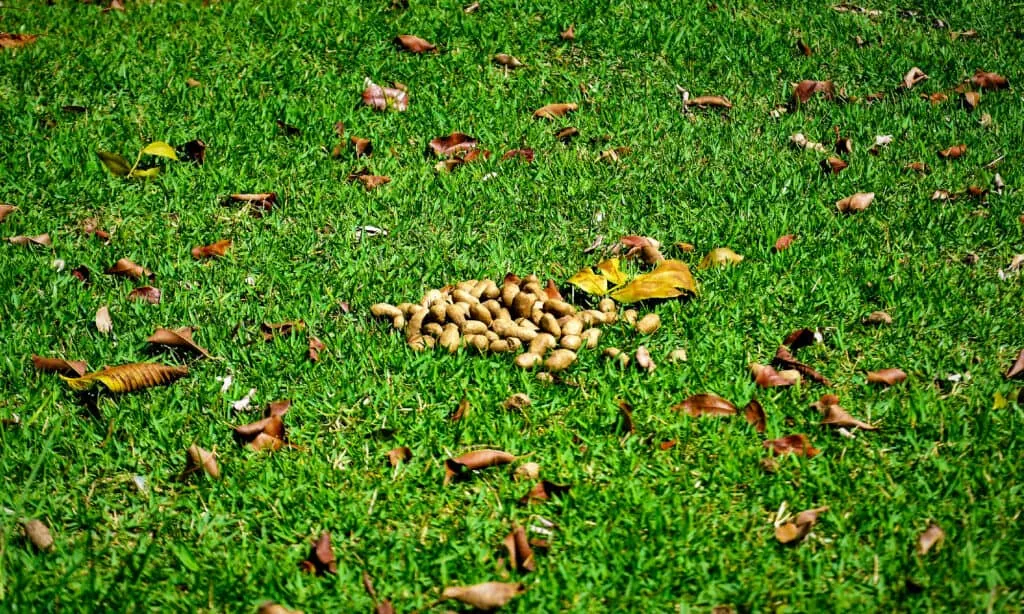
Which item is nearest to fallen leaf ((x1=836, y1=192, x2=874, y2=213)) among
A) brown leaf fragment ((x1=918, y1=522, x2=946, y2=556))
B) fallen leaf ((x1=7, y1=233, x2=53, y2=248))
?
brown leaf fragment ((x1=918, y1=522, x2=946, y2=556))

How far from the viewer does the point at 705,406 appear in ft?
9.84

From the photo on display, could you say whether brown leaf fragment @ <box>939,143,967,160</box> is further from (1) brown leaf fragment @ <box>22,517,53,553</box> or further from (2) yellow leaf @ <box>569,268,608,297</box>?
(1) brown leaf fragment @ <box>22,517,53,553</box>

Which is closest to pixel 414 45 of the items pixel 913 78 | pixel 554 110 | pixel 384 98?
pixel 384 98

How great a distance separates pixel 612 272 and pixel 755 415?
0.88m

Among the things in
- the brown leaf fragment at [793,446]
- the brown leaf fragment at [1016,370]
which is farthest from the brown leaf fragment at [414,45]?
the brown leaf fragment at [1016,370]

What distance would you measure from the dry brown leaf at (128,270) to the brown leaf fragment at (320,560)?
5.45 feet

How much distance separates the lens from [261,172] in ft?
14.4

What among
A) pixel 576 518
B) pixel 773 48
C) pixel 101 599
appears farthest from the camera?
pixel 773 48

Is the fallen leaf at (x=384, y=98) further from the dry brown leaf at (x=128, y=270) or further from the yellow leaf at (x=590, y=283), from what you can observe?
the yellow leaf at (x=590, y=283)

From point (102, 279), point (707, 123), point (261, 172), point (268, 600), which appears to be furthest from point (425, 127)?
point (268, 600)

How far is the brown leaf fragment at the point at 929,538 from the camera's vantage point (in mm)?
2467

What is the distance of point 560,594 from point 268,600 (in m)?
0.74

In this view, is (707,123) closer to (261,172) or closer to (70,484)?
(261,172)

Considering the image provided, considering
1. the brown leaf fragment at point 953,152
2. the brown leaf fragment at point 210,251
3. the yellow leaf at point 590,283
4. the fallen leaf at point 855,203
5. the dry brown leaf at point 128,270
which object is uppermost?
the brown leaf fragment at point 953,152
